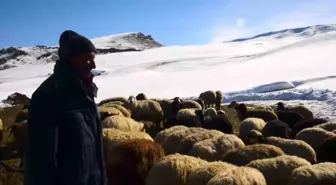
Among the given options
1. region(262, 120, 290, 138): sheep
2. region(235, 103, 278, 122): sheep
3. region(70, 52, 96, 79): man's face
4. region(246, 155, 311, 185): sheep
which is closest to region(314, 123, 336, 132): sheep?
region(262, 120, 290, 138): sheep

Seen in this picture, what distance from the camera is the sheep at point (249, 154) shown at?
25.0 ft

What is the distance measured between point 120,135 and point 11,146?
6162 millimetres

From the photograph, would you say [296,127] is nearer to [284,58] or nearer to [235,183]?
[235,183]

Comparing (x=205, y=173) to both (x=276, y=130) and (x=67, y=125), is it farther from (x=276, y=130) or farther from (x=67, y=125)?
(x=276, y=130)

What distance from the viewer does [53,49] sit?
436 ft

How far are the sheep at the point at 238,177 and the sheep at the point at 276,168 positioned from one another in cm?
59

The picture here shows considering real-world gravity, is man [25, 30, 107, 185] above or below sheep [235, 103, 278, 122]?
above

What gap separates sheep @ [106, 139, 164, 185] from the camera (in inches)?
273

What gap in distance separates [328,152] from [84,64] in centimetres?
643

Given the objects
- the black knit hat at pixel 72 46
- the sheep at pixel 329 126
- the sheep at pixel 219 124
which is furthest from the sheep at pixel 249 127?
the black knit hat at pixel 72 46

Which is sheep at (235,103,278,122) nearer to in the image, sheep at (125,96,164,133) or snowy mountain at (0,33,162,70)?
sheep at (125,96,164,133)


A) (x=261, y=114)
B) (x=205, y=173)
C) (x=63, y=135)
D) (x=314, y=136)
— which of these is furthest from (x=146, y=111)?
(x=63, y=135)

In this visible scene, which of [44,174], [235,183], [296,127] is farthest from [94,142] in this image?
[296,127]

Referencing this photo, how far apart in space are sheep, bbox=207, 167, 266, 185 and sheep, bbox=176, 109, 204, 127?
7017mm
